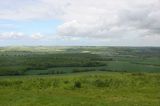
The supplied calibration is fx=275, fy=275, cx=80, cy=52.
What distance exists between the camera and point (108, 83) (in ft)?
143

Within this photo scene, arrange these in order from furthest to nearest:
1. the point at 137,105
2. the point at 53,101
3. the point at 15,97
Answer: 1. the point at 15,97
2. the point at 53,101
3. the point at 137,105

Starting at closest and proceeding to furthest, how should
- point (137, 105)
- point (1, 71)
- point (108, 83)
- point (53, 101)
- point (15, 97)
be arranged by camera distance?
point (137, 105)
point (53, 101)
point (15, 97)
point (108, 83)
point (1, 71)

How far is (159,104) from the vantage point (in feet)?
74.1

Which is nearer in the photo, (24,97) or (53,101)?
(53,101)

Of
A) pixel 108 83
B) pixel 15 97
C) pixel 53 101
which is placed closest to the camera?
pixel 53 101

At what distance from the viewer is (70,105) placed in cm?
2227

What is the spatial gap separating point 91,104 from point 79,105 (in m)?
0.99

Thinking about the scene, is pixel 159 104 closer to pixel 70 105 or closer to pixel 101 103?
pixel 101 103

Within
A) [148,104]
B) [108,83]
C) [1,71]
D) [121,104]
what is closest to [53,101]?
[121,104]

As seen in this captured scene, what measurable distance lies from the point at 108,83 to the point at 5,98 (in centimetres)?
2129

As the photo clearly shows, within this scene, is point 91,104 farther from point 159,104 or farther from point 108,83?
point 108,83

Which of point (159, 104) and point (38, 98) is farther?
point (38, 98)

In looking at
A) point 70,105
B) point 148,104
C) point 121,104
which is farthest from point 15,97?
point 148,104

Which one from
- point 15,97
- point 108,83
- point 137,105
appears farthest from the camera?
point 108,83
